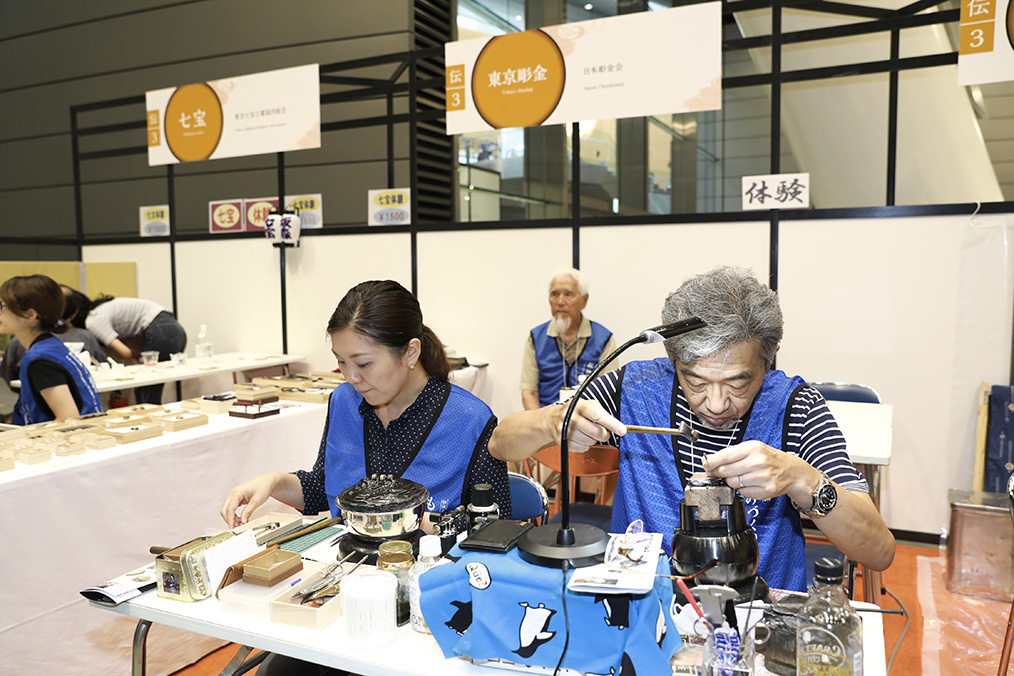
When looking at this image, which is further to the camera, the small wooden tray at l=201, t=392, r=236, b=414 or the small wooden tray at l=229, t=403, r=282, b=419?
the small wooden tray at l=201, t=392, r=236, b=414

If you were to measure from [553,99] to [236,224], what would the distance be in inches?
125

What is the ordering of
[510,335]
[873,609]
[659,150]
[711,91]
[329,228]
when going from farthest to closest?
1. [659,150]
2. [329,228]
3. [510,335]
4. [711,91]
5. [873,609]

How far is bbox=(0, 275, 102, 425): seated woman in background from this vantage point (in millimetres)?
2904

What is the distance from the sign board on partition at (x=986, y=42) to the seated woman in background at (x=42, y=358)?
4.43 meters

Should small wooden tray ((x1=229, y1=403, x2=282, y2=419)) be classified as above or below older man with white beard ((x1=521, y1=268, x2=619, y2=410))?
below

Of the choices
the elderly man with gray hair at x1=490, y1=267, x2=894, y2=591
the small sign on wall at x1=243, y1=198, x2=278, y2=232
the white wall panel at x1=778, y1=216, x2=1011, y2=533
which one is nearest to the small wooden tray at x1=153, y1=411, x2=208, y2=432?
the elderly man with gray hair at x1=490, y1=267, x2=894, y2=591

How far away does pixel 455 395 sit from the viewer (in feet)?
6.36

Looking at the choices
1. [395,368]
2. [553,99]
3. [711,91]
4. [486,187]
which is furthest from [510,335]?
[395,368]

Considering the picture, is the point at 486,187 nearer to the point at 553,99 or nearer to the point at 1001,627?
the point at 553,99

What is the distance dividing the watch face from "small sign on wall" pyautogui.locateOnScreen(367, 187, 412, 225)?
13.3 ft

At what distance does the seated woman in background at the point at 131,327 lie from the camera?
5051mm

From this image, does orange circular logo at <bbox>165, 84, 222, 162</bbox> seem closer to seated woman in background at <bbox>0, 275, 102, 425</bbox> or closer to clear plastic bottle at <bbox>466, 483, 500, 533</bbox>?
seated woman in background at <bbox>0, 275, 102, 425</bbox>

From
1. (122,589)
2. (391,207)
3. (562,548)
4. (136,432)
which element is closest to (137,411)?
(136,432)

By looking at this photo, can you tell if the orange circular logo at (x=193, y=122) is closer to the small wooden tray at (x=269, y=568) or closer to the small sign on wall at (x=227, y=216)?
the small sign on wall at (x=227, y=216)
